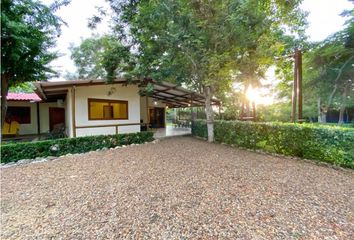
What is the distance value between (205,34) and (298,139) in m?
5.28

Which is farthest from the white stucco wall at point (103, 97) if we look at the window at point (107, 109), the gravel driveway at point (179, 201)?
the gravel driveway at point (179, 201)

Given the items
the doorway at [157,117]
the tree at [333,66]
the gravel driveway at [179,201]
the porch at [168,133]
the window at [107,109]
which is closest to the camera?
the gravel driveway at [179,201]

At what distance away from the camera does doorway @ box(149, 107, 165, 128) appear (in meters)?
19.9

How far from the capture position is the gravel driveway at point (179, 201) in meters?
2.94

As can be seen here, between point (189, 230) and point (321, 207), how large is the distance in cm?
223

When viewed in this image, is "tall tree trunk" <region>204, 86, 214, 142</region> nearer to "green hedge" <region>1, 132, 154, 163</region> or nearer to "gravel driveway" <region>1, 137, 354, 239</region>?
"green hedge" <region>1, 132, 154, 163</region>

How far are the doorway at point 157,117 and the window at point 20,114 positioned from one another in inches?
356

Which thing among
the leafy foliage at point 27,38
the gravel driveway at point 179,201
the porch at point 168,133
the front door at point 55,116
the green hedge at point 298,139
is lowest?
the gravel driveway at point 179,201

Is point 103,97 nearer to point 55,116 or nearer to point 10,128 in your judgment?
point 10,128

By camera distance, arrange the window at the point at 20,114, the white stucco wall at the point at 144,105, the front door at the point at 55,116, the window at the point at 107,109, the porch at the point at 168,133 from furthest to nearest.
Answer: the white stucco wall at the point at 144,105, the front door at the point at 55,116, the porch at the point at 168,133, the window at the point at 20,114, the window at the point at 107,109

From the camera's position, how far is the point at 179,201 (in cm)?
383

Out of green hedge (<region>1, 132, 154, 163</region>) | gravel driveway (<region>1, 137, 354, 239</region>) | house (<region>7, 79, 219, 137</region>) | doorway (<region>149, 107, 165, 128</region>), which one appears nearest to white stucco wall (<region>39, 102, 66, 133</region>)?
house (<region>7, 79, 219, 137</region>)

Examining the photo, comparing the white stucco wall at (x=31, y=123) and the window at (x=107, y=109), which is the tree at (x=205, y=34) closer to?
the window at (x=107, y=109)

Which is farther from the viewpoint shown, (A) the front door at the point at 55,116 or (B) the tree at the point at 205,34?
(A) the front door at the point at 55,116
